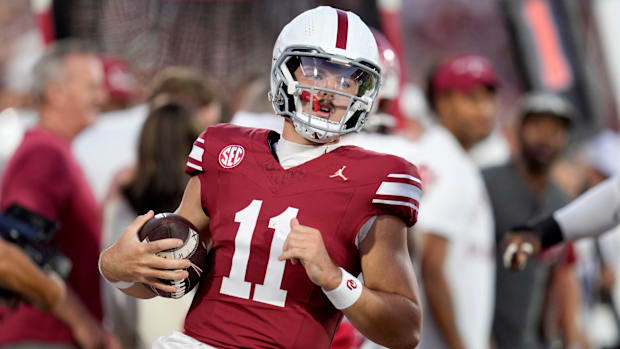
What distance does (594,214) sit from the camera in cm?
345

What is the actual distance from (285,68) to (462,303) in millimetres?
2200

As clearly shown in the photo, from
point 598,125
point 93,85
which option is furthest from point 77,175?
point 598,125

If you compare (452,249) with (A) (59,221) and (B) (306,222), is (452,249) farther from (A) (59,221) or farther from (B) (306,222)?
(B) (306,222)

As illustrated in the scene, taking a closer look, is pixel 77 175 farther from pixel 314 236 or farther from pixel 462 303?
pixel 314 236

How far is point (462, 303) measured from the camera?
4402 millimetres

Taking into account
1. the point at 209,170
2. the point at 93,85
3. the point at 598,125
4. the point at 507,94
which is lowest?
the point at 507,94

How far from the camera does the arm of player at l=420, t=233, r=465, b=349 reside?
4.26 meters

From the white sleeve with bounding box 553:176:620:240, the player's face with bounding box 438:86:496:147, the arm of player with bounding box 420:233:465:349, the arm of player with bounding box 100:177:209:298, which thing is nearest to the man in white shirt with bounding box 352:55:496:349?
the arm of player with bounding box 420:233:465:349

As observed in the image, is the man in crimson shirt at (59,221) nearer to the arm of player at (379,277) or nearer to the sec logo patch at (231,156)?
the sec logo patch at (231,156)

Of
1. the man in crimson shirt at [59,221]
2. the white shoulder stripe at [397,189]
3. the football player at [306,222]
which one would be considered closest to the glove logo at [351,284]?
the football player at [306,222]

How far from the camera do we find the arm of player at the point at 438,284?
14.0ft

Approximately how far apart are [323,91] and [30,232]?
164 centimetres

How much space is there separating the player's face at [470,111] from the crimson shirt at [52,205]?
206cm

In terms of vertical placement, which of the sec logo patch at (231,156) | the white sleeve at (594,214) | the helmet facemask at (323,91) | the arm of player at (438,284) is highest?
the helmet facemask at (323,91)
